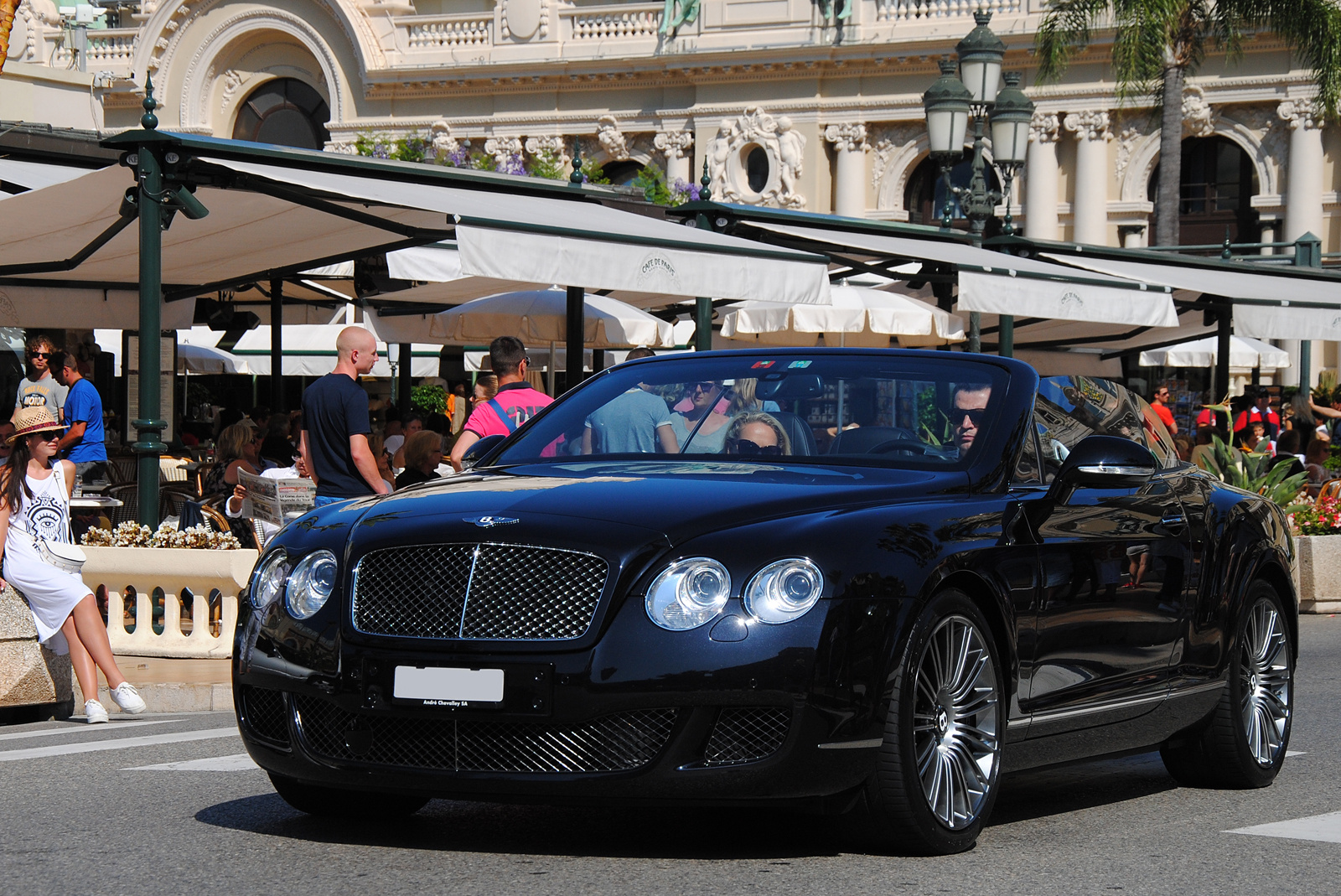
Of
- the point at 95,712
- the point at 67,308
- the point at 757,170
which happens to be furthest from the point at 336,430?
the point at 757,170

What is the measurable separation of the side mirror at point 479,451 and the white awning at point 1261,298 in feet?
41.8

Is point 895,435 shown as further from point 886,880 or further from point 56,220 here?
point 56,220

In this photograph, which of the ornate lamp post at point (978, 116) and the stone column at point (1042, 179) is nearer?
the ornate lamp post at point (978, 116)

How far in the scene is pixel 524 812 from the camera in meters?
6.40

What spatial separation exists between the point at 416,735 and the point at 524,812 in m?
1.01

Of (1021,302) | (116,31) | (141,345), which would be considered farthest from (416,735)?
(116,31)

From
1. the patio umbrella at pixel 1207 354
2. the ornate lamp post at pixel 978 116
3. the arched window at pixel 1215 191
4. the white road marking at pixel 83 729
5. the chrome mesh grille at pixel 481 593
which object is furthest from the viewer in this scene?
the arched window at pixel 1215 191

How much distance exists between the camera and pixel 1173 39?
39.9 metres

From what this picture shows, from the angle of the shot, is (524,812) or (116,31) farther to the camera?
(116,31)

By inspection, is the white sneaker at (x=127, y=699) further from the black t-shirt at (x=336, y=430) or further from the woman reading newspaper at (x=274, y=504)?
the woman reading newspaper at (x=274, y=504)

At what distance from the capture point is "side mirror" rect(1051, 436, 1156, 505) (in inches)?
248

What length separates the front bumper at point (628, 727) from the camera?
17.2ft

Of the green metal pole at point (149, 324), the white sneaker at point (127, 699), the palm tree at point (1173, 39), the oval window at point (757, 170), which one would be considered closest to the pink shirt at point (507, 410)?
the green metal pole at point (149, 324)

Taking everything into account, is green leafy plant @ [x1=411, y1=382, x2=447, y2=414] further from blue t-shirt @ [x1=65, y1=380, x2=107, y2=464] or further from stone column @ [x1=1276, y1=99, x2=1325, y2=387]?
blue t-shirt @ [x1=65, y1=380, x2=107, y2=464]
